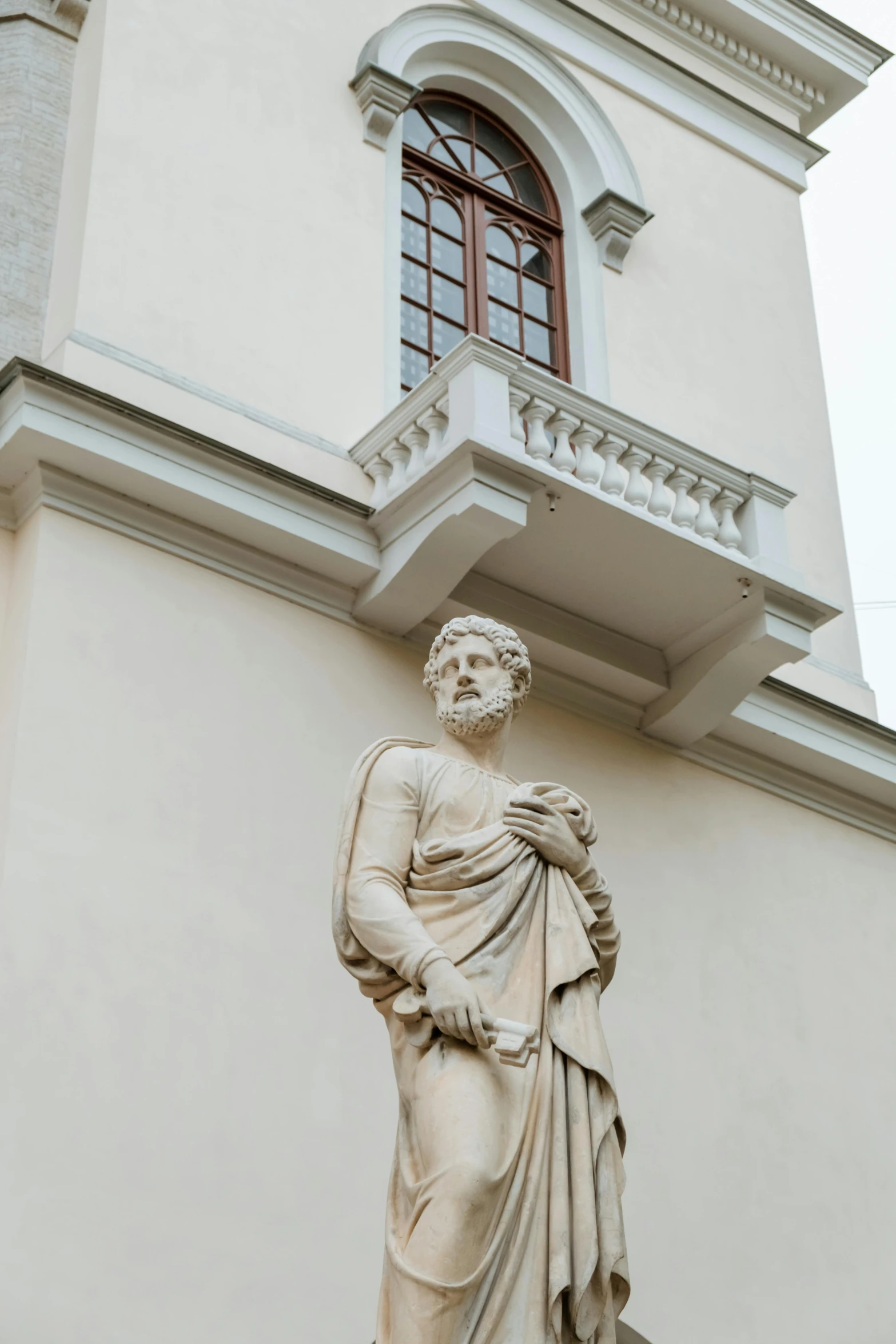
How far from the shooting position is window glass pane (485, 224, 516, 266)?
1341 centimetres

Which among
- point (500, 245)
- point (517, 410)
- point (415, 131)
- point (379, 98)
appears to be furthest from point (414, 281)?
point (517, 410)

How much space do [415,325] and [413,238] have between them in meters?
0.78

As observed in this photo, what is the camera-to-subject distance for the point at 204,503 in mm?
10141

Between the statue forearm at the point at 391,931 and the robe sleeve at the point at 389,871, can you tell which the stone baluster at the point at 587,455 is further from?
the statue forearm at the point at 391,931

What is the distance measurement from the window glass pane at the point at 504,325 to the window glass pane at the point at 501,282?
8 cm

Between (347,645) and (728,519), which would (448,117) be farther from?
(347,645)

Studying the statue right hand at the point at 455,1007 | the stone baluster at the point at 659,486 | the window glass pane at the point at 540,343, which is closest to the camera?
the statue right hand at the point at 455,1007

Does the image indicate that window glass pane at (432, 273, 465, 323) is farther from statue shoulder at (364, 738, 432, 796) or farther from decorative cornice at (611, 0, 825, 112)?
statue shoulder at (364, 738, 432, 796)

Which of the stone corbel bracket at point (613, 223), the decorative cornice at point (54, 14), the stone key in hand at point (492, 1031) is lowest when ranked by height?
the stone key in hand at point (492, 1031)

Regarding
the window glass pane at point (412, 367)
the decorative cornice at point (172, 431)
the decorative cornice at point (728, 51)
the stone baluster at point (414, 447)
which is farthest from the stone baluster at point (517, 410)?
the decorative cornice at point (728, 51)

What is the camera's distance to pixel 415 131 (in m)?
13.5

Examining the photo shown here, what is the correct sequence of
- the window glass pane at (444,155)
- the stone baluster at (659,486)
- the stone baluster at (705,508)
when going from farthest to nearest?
the window glass pane at (444,155) → the stone baluster at (705,508) → the stone baluster at (659,486)

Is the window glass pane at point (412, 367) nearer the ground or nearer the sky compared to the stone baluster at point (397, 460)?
nearer the sky

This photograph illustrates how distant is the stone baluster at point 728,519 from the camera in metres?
11.0
